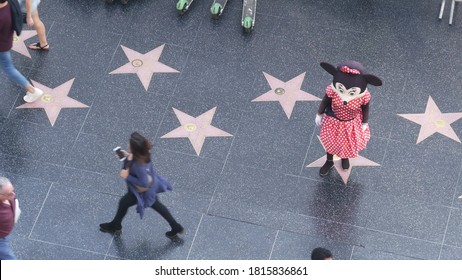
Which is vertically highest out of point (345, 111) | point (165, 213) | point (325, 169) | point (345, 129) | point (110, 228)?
point (345, 111)

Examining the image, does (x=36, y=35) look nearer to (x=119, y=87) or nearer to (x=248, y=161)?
(x=119, y=87)

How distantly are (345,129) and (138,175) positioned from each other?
217 centimetres

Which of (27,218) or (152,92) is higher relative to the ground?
(152,92)

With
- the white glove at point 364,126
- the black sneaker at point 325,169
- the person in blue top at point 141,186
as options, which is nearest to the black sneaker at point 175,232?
the person in blue top at point 141,186

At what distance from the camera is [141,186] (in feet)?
30.0

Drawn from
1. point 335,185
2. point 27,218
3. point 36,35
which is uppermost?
point 36,35

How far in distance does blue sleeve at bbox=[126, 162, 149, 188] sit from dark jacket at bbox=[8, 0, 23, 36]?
245 cm

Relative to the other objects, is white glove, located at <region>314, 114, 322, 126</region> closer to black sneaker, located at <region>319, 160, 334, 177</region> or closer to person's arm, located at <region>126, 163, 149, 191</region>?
black sneaker, located at <region>319, 160, 334, 177</region>

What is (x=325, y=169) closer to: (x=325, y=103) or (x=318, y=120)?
(x=318, y=120)

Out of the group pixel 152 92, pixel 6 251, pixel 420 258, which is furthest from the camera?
pixel 152 92

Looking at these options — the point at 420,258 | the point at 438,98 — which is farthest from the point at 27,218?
the point at 438,98

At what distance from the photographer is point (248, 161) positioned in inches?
421

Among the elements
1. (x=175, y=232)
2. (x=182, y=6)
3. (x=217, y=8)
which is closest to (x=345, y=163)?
(x=175, y=232)

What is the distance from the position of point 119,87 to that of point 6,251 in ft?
9.12
